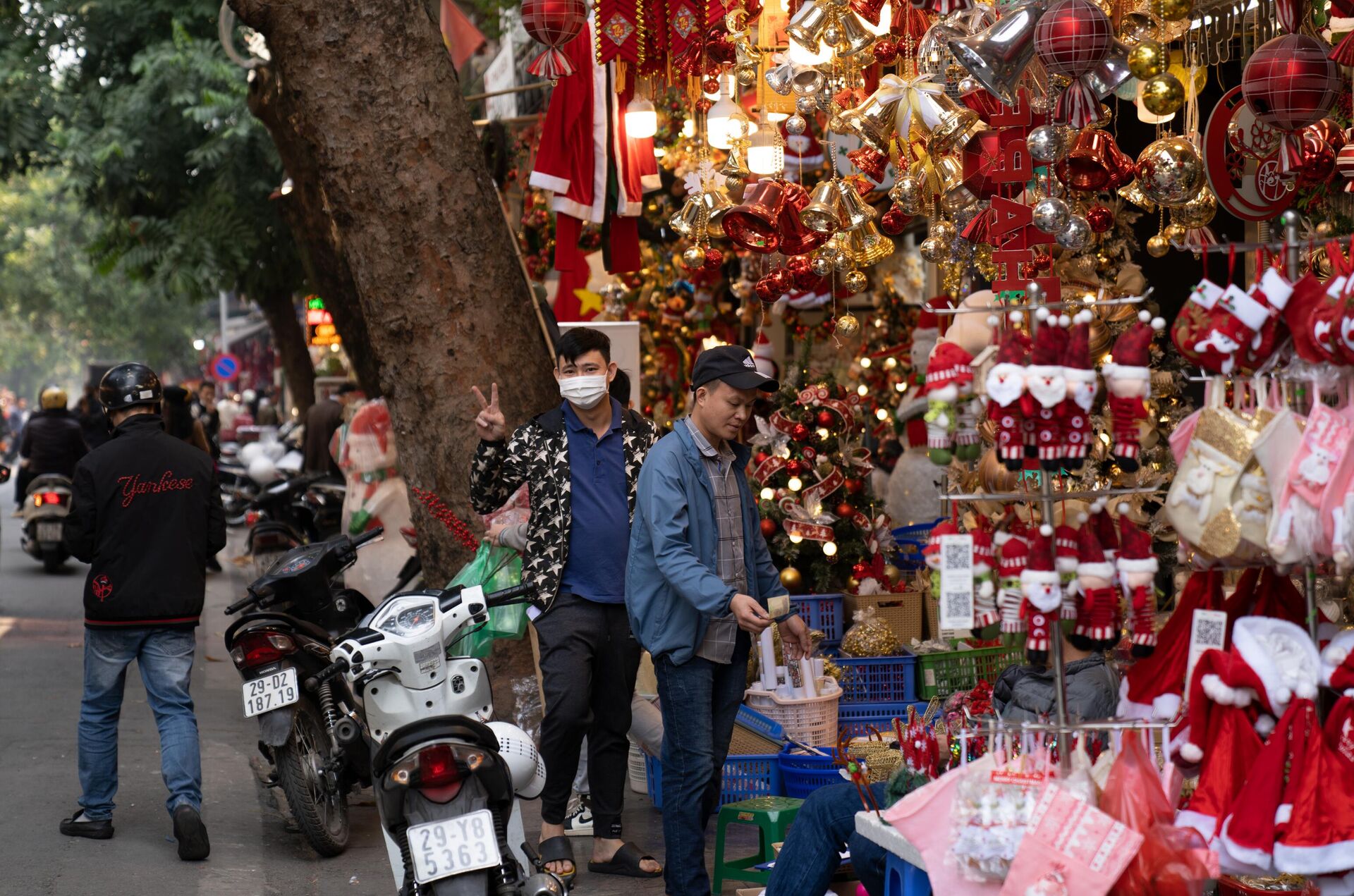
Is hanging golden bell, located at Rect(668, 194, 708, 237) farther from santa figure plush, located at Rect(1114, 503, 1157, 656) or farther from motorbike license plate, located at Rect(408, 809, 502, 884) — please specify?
santa figure plush, located at Rect(1114, 503, 1157, 656)

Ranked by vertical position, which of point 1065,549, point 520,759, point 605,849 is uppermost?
point 1065,549

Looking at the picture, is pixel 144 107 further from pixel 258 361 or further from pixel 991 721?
pixel 258 361

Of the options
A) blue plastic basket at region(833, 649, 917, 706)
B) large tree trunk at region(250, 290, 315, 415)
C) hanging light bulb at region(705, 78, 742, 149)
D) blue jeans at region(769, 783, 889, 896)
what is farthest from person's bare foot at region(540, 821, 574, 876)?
large tree trunk at region(250, 290, 315, 415)

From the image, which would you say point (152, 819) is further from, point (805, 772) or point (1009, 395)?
point (1009, 395)

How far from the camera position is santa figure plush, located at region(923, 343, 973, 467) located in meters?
3.62

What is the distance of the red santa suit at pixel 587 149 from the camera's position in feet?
26.7

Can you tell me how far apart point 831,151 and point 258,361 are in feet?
165

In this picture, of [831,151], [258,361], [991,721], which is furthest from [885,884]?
[258,361]

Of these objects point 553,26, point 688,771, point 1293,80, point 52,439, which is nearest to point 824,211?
point 553,26

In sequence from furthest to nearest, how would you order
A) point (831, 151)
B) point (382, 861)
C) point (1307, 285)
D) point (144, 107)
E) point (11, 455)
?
point (11, 455) < point (144, 107) < point (831, 151) < point (382, 861) < point (1307, 285)

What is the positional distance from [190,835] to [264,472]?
8.22 meters

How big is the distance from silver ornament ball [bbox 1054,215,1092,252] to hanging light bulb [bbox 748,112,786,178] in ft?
7.52

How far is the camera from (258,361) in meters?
54.6

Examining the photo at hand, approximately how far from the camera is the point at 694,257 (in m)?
7.17
